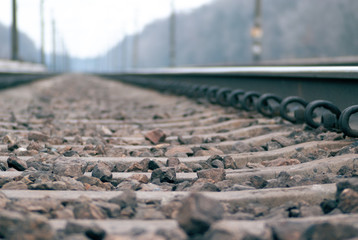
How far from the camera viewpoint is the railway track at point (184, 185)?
1.43 m

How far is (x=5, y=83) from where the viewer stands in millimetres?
12070

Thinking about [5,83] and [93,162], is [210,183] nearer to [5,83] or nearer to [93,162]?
[93,162]

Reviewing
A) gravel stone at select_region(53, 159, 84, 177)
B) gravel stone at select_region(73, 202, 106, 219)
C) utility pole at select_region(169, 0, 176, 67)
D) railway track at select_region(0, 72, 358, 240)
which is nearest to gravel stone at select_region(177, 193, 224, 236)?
railway track at select_region(0, 72, 358, 240)

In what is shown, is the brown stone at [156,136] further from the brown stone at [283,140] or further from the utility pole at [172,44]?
the utility pole at [172,44]

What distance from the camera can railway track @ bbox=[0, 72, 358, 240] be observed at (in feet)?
4.68

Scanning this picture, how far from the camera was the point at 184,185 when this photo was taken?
224cm

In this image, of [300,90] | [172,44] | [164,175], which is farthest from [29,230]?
[172,44]

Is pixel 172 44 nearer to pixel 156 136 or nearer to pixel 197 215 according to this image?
pixel 156 136

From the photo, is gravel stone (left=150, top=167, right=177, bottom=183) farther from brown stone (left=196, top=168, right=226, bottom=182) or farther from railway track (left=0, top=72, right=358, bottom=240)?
brown stone (left=196, top=168, right=226, bottom=182)

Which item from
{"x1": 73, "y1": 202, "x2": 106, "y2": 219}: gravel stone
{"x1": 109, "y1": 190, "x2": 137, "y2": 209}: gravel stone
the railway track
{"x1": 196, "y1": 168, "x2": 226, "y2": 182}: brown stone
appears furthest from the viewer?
{"x1": 196, "y1": 168, "x2": 226, "y2": 182}: brown stone

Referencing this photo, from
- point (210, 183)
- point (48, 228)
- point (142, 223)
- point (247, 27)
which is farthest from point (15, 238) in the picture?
point (247, 27)

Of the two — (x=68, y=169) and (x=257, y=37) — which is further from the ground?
(x=257, y=37)

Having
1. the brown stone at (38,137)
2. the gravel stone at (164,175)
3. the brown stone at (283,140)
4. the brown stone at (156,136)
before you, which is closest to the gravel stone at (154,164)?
the gravel stone at (164,175)

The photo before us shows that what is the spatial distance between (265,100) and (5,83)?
9.66 metres
